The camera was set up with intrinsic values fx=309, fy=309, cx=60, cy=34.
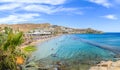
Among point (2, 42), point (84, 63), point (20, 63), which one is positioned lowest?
point (84, 63)

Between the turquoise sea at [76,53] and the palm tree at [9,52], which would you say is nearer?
the palm tree at [9,52]

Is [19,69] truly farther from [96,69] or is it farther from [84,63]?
[84,63]

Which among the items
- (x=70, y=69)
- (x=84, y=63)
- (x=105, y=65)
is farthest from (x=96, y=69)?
(x=84, y=63)

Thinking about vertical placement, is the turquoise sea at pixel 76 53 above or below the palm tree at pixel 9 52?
below

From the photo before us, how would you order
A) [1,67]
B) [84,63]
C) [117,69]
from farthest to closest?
1. [84,63]
2. [117,69]
3. [1,67]

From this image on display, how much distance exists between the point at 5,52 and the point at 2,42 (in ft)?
4.78

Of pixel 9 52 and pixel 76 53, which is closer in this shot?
pixel 9 52

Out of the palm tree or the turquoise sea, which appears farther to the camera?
the turquoise sea

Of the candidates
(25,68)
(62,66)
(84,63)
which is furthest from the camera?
(84,63)

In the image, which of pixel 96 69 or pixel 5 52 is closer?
pixel 5 52

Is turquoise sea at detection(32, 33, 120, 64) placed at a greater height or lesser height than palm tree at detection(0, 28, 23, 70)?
lesser

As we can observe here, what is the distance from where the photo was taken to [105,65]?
30656 millimetres

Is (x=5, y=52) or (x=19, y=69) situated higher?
(x=5, y=52)

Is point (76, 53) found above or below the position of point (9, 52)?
below
